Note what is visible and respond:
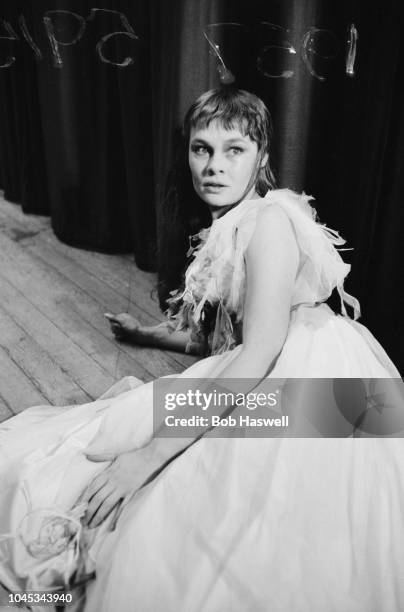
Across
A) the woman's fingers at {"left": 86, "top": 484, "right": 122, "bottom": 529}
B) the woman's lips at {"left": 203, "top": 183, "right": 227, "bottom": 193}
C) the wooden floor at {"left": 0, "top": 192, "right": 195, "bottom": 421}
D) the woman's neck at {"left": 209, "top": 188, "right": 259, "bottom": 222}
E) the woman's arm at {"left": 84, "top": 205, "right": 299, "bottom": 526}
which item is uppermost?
the woman's lips at {"left": 203, "top": 183, "right": 227, "bottom": 193}

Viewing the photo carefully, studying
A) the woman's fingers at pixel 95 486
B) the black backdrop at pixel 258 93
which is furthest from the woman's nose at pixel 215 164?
the woman's fingers at pixel 95 486

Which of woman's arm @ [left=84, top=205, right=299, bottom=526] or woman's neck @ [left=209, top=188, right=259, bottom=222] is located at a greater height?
woman's neck @ [left=209, top=188, right=259, bottom=222]

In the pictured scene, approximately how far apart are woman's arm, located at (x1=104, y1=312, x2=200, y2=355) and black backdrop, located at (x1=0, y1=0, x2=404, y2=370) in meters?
0.58

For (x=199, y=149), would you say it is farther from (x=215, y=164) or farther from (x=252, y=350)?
(x=252, y=350)

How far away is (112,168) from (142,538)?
2.12 metres

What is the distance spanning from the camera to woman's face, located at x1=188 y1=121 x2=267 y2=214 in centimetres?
105

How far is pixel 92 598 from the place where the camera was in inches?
31.9

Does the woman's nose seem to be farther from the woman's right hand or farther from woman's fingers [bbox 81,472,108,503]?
the woman's right hand

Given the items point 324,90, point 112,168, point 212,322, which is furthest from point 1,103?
point 212,322

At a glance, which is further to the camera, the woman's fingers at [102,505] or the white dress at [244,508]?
the woman's fingers at [102,505]

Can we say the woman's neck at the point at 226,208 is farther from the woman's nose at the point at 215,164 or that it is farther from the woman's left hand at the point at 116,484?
the woman's left hand at the point at 116,484

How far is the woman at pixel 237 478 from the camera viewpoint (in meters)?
0.74

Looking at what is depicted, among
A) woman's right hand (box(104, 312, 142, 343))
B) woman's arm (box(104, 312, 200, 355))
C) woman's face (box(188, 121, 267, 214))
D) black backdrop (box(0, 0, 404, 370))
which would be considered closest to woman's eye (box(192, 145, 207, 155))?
woman's face (box(188, 121, 267, 214))

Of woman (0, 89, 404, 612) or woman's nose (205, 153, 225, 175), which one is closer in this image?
woman (0, 89, 404, 612)
